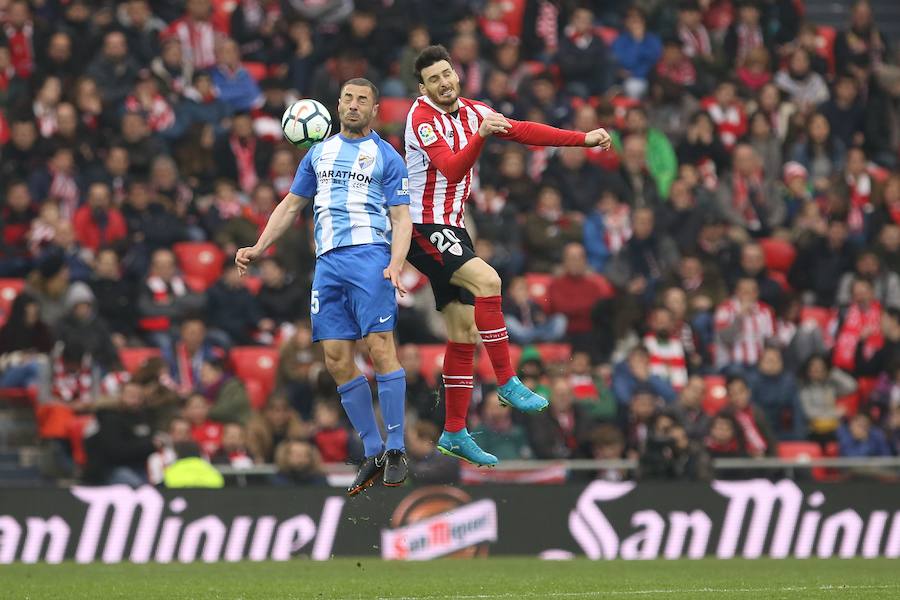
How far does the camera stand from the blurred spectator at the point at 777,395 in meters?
18.8

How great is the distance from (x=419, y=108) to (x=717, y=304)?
9.19 meters

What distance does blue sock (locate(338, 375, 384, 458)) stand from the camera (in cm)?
1116

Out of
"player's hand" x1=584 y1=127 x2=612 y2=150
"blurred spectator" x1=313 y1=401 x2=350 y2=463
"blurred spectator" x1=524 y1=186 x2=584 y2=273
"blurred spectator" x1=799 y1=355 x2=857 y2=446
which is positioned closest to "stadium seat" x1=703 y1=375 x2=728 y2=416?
"blurred spectator" x1=799 y1=355 x2=857 y2=446

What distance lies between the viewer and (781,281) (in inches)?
816

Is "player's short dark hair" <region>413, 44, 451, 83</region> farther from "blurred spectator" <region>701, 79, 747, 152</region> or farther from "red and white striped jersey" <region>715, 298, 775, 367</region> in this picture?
"blurred spectator" <region>701, 79, 747, 152</region>

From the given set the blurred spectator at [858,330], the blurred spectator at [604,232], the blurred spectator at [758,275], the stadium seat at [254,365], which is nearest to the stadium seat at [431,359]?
the stadium seat at [254,365]

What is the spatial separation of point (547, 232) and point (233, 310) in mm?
3787

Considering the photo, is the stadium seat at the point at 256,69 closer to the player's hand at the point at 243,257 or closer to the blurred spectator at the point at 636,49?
the blurred spectator at the point at 636,49

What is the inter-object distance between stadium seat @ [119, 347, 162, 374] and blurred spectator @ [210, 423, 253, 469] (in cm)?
136

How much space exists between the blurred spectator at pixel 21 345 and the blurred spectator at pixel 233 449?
2.03 metres

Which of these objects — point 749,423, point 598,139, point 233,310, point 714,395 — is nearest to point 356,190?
point 598,139

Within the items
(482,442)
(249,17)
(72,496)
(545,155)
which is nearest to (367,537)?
(482,442)

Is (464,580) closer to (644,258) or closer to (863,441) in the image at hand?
(863,441)

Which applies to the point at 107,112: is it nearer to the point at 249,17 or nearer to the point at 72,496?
the point at 249,17
